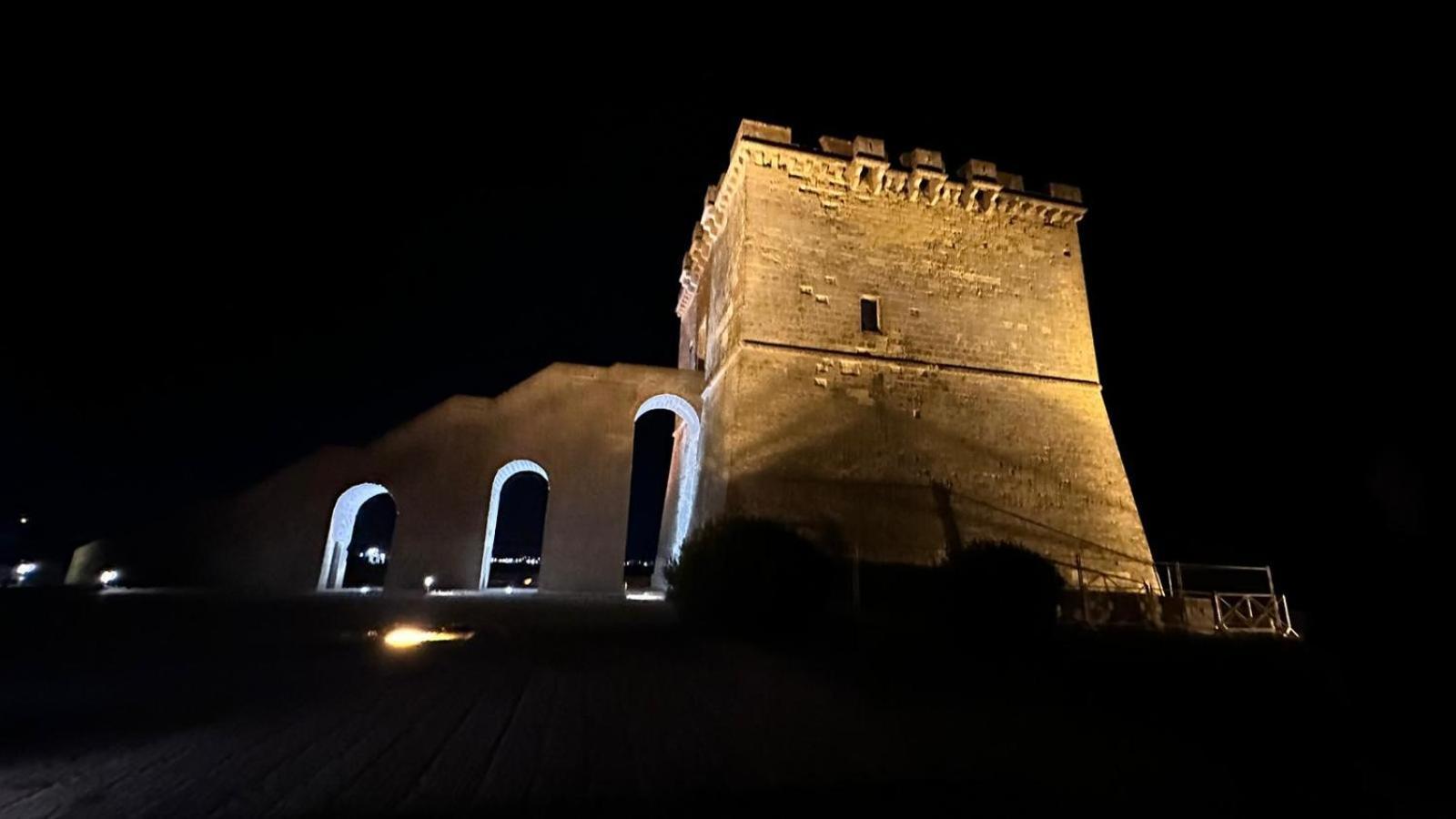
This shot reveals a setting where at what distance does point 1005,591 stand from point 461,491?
1161 cm

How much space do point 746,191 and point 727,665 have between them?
1112cm

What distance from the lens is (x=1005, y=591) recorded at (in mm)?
7977

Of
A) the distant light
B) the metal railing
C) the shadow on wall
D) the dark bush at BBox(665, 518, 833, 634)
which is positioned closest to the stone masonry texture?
the shadow on wall

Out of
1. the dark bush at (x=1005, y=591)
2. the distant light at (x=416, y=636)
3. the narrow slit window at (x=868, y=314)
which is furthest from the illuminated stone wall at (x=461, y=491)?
the dark bush at (x=1005, y=591)

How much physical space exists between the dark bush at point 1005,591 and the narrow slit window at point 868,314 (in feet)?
21.6

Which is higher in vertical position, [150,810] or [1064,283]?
[1064,283]

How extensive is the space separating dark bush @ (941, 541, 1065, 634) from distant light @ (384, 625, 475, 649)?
20.3ft

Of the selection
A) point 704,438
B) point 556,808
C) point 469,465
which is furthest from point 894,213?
point 556,808

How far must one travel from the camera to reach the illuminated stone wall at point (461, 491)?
13.6 m

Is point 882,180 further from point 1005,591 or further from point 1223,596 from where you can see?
point 1223,596

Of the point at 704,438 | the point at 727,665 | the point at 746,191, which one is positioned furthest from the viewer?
the point at 704,438

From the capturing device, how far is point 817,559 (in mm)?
7391

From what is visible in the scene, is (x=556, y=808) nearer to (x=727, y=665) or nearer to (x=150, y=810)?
(x=150, y=810)

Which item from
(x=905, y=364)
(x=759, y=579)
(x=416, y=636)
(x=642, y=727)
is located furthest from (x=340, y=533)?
(x=642, y=727)
